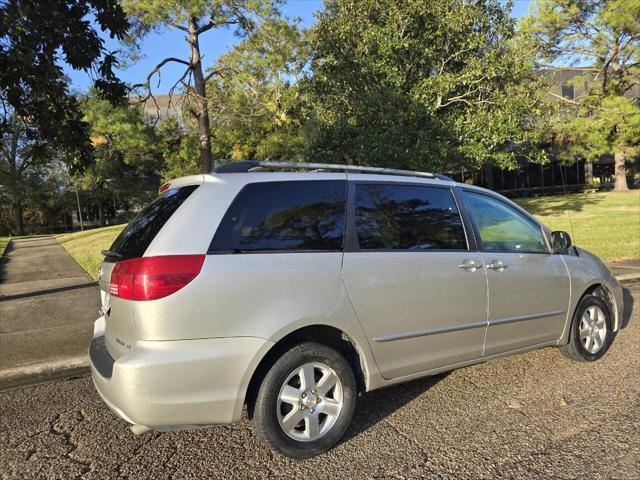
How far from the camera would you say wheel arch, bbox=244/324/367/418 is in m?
3.11

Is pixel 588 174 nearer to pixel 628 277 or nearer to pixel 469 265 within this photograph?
pixel 628 277

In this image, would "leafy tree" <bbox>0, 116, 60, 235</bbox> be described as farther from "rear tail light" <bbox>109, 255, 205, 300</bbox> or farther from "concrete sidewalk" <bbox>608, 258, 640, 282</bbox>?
"rear tail light" <bbox>109, 255, 205, 300</bbox>

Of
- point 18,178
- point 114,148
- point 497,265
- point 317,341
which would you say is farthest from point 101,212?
point 317,341

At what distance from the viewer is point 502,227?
4.55 m

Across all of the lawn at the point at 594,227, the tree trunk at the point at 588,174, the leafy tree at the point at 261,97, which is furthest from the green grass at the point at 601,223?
the tree trunk at the point at 588,174

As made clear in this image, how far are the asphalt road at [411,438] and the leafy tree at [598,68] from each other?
2445 cm

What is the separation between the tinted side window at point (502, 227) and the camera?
4.30 metres

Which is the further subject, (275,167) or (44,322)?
(44,322)

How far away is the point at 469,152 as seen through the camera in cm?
1445

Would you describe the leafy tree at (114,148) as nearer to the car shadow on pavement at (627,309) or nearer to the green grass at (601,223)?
the car shadow on pavement at (627,309)

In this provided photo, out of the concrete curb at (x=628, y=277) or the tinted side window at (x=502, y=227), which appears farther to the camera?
the concrete curb at (x=628, y=277)

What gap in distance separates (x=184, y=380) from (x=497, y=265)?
2617 millimetres

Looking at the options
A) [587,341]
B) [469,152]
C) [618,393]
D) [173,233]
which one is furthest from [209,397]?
[469,152]

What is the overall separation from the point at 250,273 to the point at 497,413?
7.33ft
